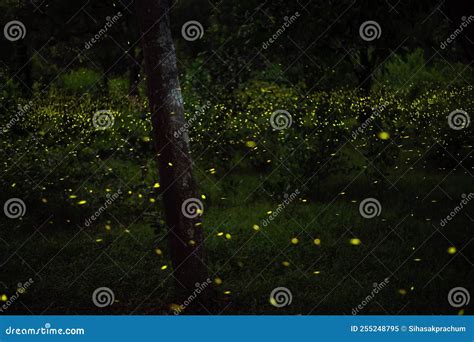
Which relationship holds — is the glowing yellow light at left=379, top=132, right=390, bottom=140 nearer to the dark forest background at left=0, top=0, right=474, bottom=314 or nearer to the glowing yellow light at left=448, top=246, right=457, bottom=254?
the dark forest background at left=0, top=0, right=474, bottom=314

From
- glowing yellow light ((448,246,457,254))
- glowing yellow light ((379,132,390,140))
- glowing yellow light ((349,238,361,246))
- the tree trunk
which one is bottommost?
the tree trunk

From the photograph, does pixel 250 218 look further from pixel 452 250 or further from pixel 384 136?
pixel 452 250

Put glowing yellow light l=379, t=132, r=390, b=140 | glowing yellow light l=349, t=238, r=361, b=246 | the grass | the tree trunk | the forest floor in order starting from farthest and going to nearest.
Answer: glowing yellow light l=379, t=132, r=390, b=140 → glowing yellow light l=349, t=238, r=361, b=246 → the grass → the forest floor → the tree trunk

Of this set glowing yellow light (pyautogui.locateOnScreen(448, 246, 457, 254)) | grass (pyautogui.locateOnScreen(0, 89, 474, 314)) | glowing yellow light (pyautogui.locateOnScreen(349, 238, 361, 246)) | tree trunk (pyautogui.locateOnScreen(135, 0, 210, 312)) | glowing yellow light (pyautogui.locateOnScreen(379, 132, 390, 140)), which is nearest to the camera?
tree trunk (pyautogui.locateOnScreen(135, 0, 210, 312))

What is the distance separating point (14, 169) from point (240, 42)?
445 cm

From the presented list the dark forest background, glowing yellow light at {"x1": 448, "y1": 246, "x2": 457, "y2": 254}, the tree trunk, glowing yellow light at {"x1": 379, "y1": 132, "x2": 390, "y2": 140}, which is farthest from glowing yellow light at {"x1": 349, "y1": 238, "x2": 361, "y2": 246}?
the tree trunk

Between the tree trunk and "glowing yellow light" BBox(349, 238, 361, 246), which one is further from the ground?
"glowing yellow light" BBox(349, 238, 361, 246)

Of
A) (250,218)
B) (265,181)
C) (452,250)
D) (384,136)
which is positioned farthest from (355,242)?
(265,181)

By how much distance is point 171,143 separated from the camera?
6.25 meters

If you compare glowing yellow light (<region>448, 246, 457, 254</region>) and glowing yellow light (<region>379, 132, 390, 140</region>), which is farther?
glowing yellow light (<region>379, 132, 390, 140</region>)

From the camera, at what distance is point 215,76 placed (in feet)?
37.4

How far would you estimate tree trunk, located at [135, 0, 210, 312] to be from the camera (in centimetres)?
625

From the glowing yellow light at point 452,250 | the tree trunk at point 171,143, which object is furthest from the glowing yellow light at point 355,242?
the tree trunk at point 171,143

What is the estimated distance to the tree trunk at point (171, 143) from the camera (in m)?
6.25
